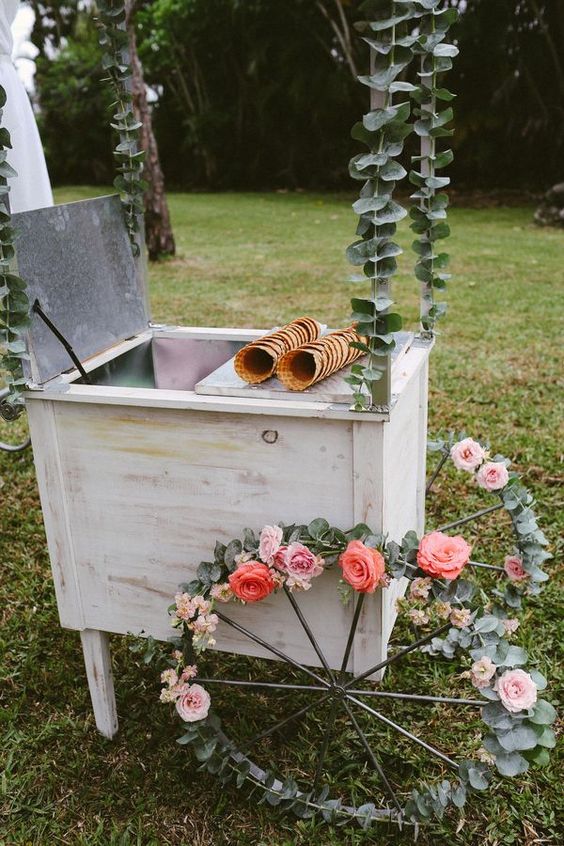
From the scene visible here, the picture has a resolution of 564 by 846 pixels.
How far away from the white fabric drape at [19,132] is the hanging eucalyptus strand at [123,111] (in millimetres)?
473

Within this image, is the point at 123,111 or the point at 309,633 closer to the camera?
the point at 309,633

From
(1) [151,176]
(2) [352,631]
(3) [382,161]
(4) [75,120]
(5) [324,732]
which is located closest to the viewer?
(3) [382,161]

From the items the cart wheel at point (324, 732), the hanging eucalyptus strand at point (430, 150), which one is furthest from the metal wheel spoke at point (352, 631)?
the hanging eucalyptus strand at point (430, 150)

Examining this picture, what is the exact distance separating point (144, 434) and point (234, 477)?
0.61ft

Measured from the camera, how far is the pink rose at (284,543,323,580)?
133 centimetres

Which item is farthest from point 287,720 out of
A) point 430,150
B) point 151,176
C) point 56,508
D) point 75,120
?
point 75,120

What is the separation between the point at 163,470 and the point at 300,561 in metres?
0.33

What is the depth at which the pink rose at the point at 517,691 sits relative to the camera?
1.29 metres

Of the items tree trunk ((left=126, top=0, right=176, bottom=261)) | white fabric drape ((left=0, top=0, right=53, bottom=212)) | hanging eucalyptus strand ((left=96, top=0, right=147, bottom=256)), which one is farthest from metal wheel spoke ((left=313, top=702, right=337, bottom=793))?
tree trunk ((left=126, top=0, right=176, bottom=261))

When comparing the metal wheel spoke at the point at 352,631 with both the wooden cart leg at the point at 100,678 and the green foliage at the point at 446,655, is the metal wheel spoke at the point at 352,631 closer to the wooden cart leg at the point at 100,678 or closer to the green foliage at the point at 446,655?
the green foliage at the point at 446,655

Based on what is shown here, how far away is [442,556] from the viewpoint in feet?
4.38

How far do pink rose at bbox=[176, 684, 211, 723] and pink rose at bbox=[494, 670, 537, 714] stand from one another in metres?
0.53

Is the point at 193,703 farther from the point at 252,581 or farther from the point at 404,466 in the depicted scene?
the point at 404,466

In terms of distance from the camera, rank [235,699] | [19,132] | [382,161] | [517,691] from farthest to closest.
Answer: [19,132] → [235,699] → [517,691] → [382,161]
